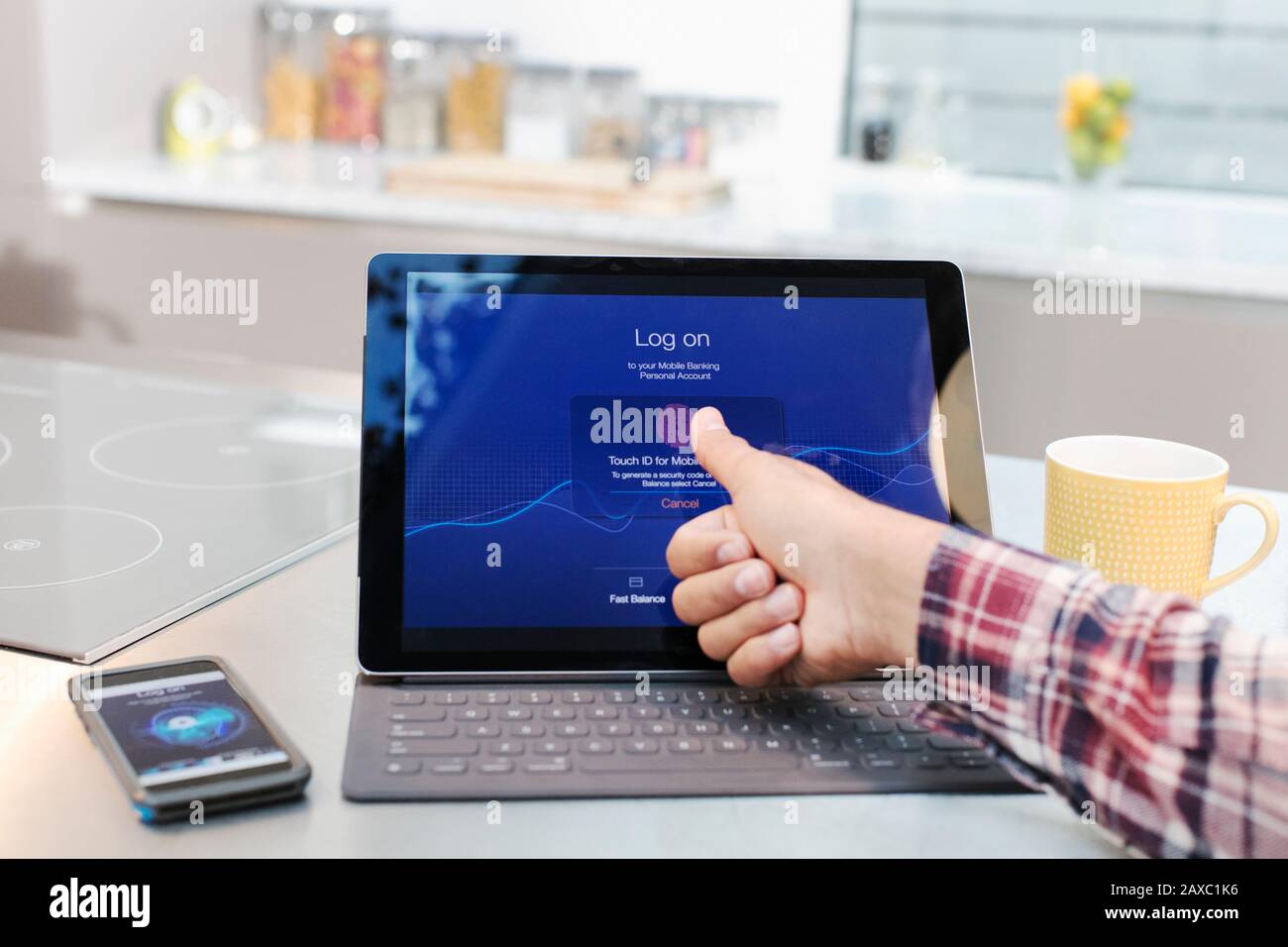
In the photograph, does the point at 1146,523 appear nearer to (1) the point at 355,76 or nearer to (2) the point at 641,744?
(2) the point at 641,744

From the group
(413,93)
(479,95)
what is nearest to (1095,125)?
(479,95)

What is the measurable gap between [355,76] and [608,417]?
2319mm

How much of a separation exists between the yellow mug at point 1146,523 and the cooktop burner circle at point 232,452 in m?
0.54

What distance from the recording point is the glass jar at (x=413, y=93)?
278 centimetres

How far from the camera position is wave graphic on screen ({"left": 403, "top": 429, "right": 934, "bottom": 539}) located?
0.69 meters

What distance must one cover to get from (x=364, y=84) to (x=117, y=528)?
84.5 inches

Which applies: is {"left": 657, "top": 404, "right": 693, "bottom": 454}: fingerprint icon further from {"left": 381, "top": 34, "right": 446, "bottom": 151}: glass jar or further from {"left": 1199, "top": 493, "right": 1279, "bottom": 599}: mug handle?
{"left": 381, "top": 34, "right": 446, "bottom": 151}: glass jar

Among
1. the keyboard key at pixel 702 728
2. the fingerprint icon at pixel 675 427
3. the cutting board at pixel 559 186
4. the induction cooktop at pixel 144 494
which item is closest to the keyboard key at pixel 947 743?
the keyboard key at pixel 702 728

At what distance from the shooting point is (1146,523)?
71 centimetres

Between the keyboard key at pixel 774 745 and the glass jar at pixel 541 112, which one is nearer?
the keyboard key at pixel 774 745

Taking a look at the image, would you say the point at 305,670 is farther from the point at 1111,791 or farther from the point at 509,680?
the point at 1111,791

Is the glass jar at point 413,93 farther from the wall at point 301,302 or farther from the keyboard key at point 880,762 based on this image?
the keyboard key at point 880,762

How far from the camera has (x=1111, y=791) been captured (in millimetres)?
549
